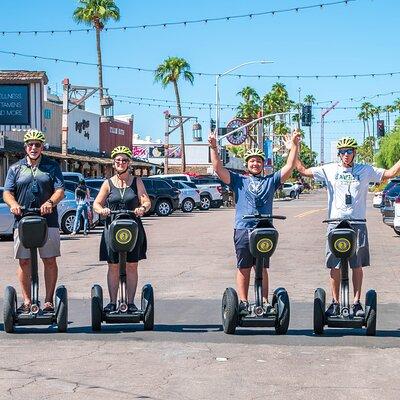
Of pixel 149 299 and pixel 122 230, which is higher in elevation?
pixel 122 230

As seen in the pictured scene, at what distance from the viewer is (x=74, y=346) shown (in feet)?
29.4

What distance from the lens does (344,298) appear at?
31.0ft

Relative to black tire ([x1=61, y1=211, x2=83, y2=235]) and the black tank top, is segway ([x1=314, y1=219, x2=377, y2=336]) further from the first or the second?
black tire ([x1=61, y1=211, x2=83, y2=235])

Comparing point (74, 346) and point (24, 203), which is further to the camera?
point (24, 203)

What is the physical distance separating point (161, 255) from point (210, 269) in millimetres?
3432

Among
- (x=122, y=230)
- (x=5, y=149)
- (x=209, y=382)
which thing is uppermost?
(x=5, y=149)

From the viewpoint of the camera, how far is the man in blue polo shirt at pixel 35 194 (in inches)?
384

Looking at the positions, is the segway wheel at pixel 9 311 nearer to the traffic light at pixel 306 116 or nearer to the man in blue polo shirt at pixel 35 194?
the man in blue polo shirt at pixel 35 194

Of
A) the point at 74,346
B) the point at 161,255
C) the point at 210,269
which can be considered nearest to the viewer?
the point at 74,346

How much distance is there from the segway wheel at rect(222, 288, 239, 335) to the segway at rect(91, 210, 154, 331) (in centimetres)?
74

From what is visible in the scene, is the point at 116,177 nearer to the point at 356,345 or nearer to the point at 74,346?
the point at 74,346

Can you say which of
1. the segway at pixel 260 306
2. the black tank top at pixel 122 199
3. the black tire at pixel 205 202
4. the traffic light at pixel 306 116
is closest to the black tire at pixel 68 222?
the black tank top at pixel 122 199

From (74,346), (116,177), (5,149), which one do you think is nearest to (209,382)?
(74,346)

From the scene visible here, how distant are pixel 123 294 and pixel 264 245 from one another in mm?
1485
